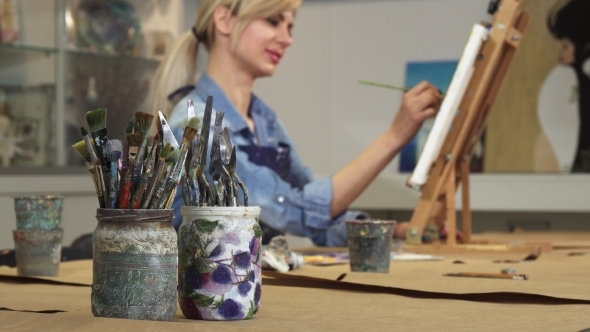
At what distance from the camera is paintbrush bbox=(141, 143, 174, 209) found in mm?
796

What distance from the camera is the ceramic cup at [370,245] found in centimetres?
136

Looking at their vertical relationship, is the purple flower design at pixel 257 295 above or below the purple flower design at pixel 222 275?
below

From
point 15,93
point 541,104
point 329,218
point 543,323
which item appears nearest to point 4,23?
point 15,93

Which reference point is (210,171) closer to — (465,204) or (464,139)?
(464,139)

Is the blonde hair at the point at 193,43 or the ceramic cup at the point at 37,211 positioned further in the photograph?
the blonde hair at the point at 193,43

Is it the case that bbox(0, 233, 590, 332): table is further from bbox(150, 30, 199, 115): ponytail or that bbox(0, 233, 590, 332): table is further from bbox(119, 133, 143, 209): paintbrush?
bbox(150, 30, 199, 115): ponytail

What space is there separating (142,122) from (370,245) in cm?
64

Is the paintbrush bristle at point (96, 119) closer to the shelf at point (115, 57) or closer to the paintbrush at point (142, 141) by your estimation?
the paintbrush at point (142, 141)

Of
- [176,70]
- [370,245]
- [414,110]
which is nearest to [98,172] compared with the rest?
[370,245]

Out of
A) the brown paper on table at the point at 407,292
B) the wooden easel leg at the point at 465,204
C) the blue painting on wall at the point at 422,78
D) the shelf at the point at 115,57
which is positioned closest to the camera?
the brown paper on table at the point at 407,292

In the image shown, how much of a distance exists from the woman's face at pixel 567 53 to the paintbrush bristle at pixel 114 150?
2517mm

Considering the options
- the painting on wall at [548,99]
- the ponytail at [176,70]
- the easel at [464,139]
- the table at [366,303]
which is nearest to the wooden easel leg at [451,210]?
the easel at [464,139]

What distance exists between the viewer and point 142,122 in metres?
0.80

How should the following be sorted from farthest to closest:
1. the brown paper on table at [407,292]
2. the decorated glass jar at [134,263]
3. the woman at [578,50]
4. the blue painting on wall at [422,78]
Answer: the blue painting on wall at [422,78], the woman at [578,50], the brown paper on table at [407,292], the decorated glass jar at [134,263]
